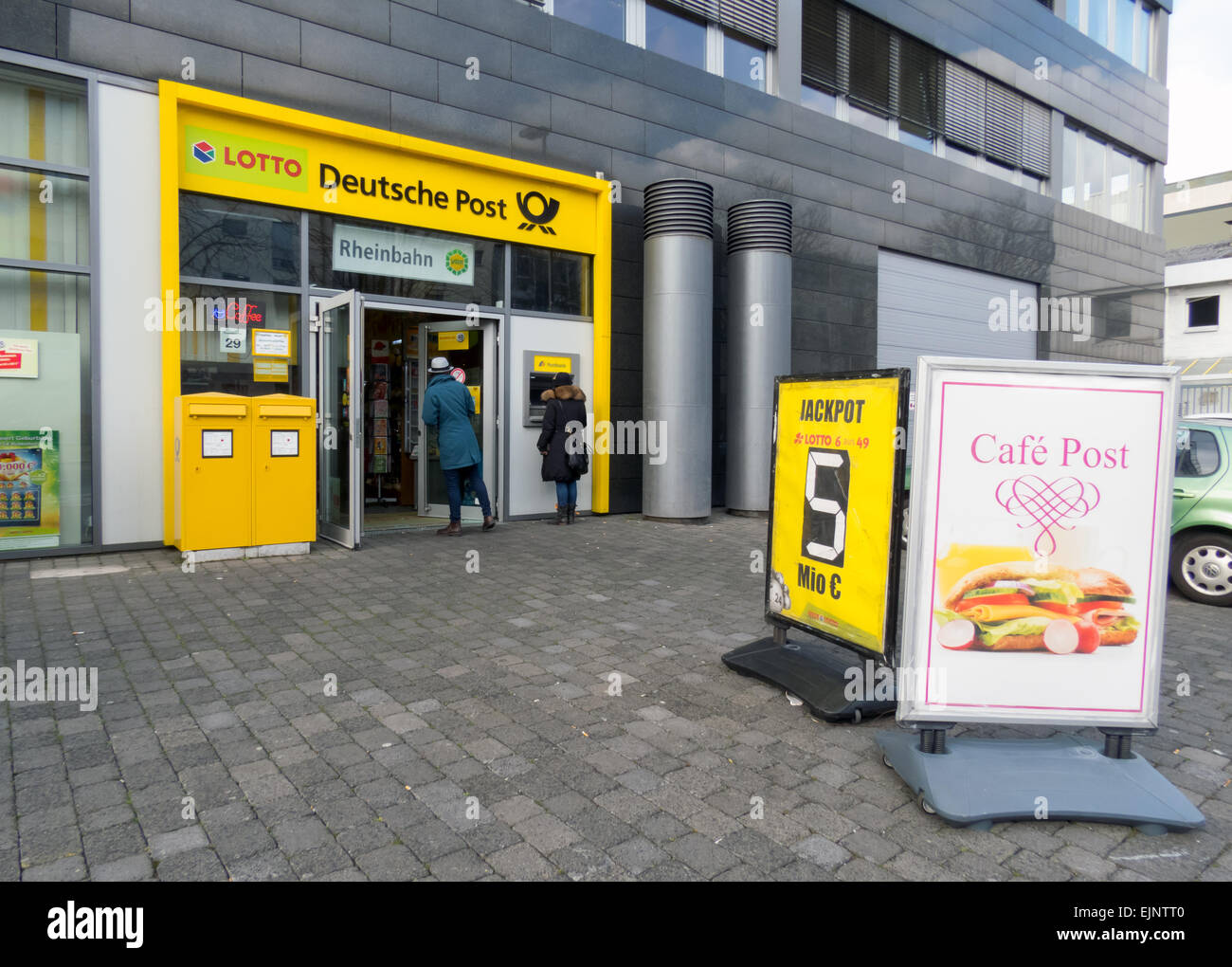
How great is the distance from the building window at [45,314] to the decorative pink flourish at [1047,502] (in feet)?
24.6

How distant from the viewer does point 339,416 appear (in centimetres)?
891

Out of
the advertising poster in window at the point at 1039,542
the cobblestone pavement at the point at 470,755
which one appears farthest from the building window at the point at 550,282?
the advertising poster in window at the point at 1039,542

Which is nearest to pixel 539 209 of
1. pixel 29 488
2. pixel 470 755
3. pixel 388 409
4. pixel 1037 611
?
pixel 388 409

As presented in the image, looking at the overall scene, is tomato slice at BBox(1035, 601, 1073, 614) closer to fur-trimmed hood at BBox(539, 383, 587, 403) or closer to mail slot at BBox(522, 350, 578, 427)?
fur-trimmed hood at BBox(539, 383, 587, 403)

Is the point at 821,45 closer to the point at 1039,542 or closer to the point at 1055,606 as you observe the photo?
the point at 1039,542

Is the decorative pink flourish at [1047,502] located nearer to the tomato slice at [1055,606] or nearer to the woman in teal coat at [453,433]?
the tomato slice at [1055,606]

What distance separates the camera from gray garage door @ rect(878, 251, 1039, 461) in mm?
14586

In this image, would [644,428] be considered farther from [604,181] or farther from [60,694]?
[60,694]

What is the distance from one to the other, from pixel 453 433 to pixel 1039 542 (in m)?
6.66

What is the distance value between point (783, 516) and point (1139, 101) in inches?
875

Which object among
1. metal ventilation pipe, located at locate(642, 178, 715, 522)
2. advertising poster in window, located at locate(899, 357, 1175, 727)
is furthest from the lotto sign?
metal ventilation pipe, located at locate(642, 178, 715, 522)

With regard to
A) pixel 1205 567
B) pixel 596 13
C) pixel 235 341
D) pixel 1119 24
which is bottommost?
pixel 1205 567

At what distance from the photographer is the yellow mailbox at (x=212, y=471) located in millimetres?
7387
